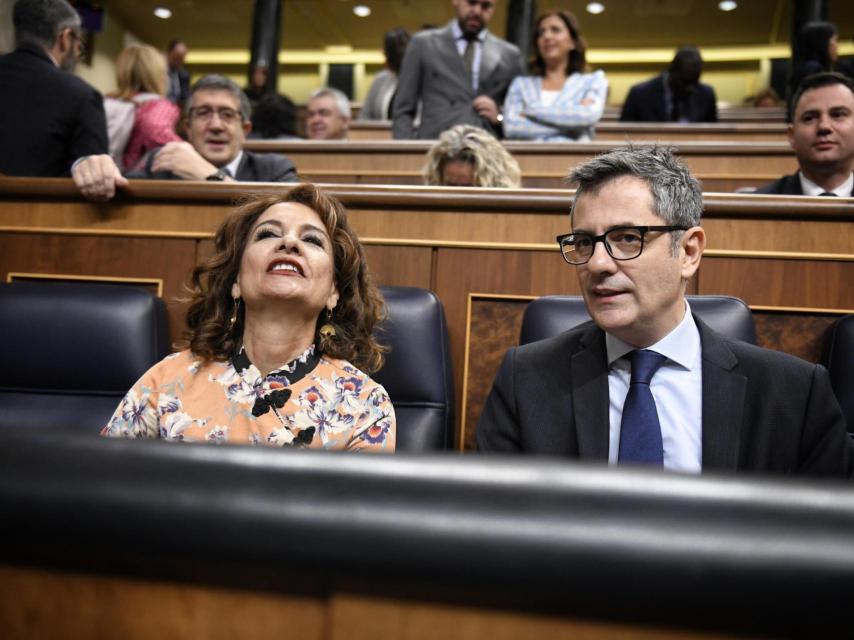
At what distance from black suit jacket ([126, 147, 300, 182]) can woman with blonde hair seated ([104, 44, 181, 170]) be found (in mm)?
348

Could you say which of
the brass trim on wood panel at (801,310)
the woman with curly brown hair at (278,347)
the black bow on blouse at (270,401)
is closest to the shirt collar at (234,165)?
the woman with curly brown hair at (278,347)

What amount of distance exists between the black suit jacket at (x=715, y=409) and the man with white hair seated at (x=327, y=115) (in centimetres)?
192

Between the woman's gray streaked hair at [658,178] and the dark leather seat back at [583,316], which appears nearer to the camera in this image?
the woman's gray streaked hair at [658,178]

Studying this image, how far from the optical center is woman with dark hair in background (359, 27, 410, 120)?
276 cm

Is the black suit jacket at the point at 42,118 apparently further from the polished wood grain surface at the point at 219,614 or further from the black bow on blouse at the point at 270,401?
the polished wood grain surface at the point at 219,614

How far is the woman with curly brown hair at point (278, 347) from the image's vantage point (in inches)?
31.4

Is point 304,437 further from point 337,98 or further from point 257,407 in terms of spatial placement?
point 337,98

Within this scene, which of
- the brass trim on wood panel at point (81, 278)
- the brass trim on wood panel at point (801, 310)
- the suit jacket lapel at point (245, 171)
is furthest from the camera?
the suit jacket lapel at point (245, 171)

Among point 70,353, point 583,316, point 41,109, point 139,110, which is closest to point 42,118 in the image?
point 41,109

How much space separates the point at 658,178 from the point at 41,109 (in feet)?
3.88

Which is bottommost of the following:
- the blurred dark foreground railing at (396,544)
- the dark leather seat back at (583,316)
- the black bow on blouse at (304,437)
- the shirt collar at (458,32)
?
the black bow on blouse at (304,437)

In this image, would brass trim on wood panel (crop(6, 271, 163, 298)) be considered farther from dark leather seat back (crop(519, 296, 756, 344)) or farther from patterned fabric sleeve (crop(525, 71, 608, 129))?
patterned fabric sleeve (crop(525, 71, 608, 129))

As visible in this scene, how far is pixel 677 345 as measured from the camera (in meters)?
0.75

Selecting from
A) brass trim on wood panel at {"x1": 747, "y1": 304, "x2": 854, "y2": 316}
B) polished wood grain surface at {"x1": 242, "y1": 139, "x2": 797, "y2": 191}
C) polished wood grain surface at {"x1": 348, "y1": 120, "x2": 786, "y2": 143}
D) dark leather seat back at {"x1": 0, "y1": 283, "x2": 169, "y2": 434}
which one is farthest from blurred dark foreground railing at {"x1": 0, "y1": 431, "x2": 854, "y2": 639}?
polished wood grain surface at {"x1": 348, "y1": 120, "x2": 786, "y2": 143}
